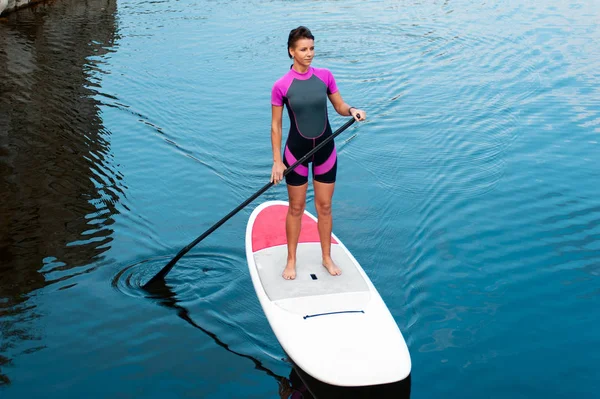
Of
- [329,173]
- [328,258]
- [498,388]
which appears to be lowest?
[498,388]

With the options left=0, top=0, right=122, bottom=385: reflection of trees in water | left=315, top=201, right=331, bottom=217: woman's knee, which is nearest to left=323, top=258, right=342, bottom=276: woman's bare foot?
left=315, top=201, right=331, bottom=217: woman's knee

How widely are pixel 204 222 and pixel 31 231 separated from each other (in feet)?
5.88

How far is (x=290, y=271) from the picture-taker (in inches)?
200

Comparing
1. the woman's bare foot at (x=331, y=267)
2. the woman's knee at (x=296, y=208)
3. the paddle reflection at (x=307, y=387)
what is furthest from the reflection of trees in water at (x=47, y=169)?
the woman's bare foot at (x=331, y=267)

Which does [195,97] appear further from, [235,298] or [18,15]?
[18,15]

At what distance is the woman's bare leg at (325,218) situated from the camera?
16.4 ft

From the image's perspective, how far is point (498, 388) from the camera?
→ 460 cm

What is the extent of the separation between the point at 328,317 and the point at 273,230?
146 cm

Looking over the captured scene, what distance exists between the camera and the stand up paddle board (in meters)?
4.15

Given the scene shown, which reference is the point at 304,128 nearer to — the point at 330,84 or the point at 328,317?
the point at 330,84

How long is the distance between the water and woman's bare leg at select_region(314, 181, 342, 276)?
28.1 inches

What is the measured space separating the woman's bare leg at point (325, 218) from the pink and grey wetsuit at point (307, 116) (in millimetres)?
63

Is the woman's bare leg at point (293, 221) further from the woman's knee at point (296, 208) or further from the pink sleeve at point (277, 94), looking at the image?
the pink sleeve at point (277, 94)

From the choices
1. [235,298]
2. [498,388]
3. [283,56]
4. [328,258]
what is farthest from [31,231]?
[283,56]
